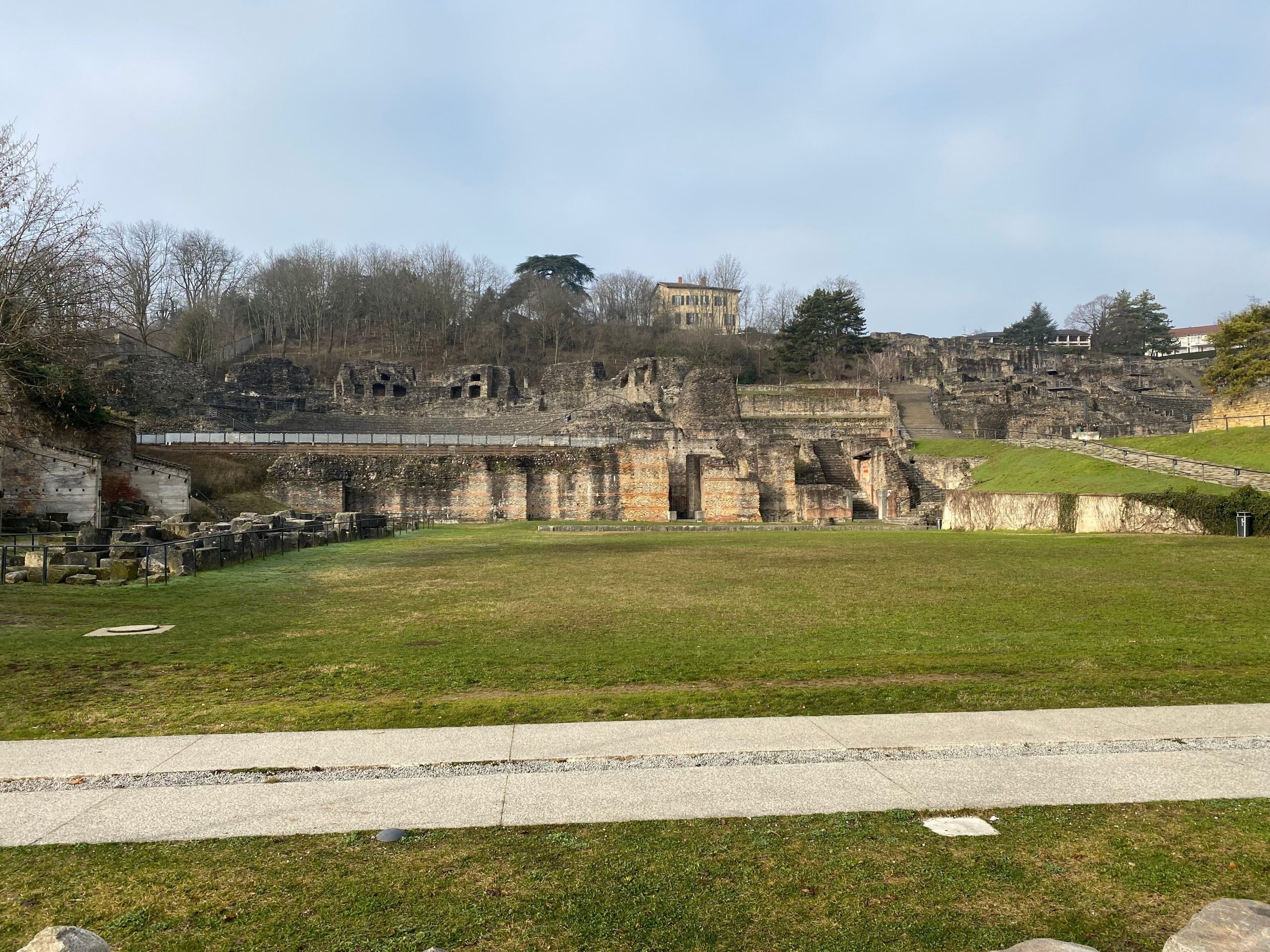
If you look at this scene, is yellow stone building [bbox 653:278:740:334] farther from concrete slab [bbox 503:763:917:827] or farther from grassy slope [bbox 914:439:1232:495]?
concrete slab [bbox 503:763:917:827]

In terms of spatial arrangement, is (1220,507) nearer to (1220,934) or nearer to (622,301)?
(1220,934)

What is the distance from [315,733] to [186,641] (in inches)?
190

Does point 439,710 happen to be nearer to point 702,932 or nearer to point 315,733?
point 315,733

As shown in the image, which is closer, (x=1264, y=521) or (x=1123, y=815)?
(x=1123, y=815)

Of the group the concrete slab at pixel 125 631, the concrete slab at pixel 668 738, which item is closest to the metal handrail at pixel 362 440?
the concrete slab at pixel 125 631

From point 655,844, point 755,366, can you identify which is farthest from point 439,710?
point 755,366

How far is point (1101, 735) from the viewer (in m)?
5.93

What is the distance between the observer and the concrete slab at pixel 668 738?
572 cm

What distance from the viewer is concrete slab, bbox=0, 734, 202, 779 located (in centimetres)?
539

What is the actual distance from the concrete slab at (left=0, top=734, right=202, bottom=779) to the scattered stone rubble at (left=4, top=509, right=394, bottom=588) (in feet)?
34.4

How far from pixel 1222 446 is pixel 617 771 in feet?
112

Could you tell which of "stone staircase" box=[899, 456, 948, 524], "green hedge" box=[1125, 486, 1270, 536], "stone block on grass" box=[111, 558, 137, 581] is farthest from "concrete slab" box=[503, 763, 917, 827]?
"stone staircase" box=[899, 456, 948, 524]

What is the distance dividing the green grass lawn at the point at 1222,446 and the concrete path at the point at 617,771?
2695 centimetres

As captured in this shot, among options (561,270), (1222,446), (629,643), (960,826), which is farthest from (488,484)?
(561,270)
